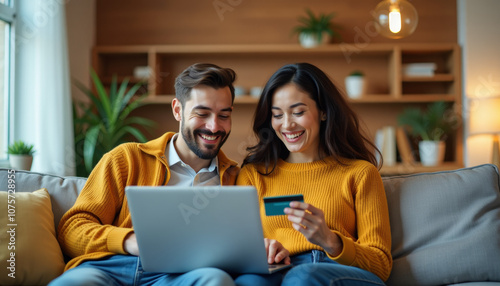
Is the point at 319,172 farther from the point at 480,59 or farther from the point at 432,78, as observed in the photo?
the point at 480,59

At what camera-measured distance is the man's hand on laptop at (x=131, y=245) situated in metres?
1.51

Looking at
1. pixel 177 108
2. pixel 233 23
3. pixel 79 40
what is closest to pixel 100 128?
pixel 79 40

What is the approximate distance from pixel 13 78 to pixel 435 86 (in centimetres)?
316

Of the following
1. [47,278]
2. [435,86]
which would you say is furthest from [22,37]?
[435,86]

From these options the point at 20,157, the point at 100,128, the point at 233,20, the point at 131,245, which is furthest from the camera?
the point at 233,20

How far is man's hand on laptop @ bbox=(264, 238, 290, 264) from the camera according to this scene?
60.4 inches

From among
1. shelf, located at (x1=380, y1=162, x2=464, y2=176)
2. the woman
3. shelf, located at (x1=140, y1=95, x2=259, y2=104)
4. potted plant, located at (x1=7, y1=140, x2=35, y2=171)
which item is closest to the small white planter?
shelf, located at (x1=380, y1=162, x2=464, y2=176)

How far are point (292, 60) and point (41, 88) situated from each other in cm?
199

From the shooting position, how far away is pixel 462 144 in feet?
13.1

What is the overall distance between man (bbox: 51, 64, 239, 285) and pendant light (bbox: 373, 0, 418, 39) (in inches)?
28.1

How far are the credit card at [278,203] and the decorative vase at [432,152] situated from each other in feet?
9.16

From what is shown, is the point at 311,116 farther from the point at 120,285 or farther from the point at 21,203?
the point at 21,203

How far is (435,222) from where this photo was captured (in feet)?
5.65

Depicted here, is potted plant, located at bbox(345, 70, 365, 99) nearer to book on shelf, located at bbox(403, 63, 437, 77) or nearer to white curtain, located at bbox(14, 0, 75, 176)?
book on shelf, located at bbox(403, 63, 437, 77)
